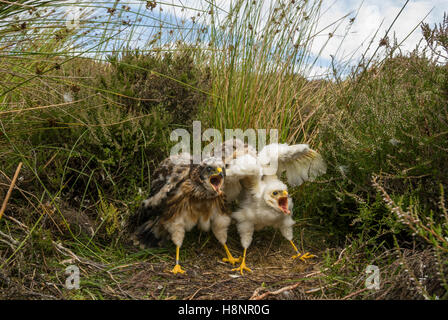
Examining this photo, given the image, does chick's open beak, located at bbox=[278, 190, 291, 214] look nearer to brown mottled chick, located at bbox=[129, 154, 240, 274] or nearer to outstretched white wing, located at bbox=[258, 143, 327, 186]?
outstretched white wing, located at bbox=[258, 143, 327, 186]

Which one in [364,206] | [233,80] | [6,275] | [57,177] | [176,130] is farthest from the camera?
[233,80]

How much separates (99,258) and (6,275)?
69cm

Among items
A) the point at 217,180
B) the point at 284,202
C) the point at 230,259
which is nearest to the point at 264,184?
the point at 284,202

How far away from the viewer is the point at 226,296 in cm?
240

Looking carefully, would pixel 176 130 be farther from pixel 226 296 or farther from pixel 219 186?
pixel 226 296

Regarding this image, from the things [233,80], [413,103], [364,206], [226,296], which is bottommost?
[226,296]

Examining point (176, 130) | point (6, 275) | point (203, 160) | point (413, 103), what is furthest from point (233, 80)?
point (6, 275)

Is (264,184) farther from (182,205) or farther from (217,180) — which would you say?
(182,205)

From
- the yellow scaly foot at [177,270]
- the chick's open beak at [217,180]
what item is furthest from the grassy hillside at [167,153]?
the chick's open beak at [217,180]

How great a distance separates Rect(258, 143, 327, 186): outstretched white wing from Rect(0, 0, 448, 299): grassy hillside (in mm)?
137

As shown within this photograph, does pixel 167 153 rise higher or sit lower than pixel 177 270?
higher

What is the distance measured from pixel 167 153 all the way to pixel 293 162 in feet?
3.94

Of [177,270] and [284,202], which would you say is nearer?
[177,270]

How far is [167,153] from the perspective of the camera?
3.61m
